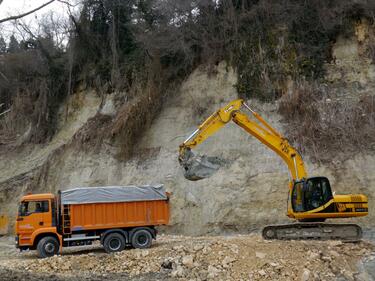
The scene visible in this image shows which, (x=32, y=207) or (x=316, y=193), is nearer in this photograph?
(x=316, y=193)

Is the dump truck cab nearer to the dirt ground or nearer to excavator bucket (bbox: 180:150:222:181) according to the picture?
the dirt ground

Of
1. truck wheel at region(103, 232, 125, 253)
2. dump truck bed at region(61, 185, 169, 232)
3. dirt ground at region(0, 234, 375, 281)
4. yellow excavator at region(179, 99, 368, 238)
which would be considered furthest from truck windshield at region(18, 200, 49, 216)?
yellow excavator at region(179, 99, 368, 238)

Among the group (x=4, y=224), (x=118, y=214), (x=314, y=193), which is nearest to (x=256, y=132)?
(x=314, y=193)

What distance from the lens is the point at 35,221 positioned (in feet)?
52.5

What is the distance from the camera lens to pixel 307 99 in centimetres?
2155

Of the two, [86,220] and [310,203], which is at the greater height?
[310,203]

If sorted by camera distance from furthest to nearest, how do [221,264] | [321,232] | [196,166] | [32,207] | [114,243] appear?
1. [32,207]
2. [114,243]
3. [321,232]
4. [196,166]
5. [221,264]

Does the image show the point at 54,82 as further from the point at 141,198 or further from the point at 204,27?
the point at 141,198

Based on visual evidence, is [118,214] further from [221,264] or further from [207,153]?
[207,153]

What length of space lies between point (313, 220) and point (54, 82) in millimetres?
20504

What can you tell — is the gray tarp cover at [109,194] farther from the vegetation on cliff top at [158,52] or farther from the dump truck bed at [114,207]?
the vegetation on cliff top at [158,52]

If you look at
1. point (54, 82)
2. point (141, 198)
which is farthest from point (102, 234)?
point (54, 82)

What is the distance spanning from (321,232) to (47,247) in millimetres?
8937

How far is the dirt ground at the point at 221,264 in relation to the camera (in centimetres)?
1182
